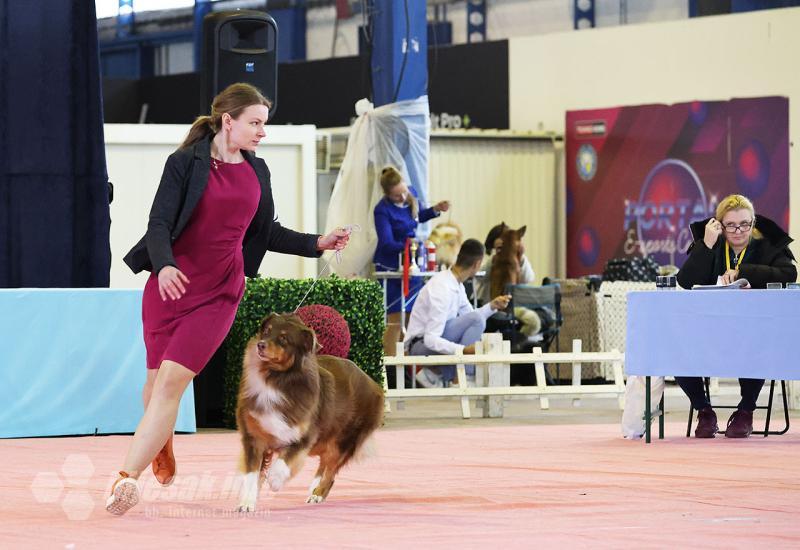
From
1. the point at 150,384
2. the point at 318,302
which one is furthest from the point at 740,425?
the point at 150,384

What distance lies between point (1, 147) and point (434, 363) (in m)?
3.09

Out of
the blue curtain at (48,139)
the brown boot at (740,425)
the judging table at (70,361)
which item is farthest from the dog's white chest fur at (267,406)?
the blue curtain at (48,139)

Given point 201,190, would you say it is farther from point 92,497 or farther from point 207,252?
point 92,497

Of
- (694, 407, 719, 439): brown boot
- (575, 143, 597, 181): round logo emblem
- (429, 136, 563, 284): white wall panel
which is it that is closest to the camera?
(694, 407, 719, 439): brown boot

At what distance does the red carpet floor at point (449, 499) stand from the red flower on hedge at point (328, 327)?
26.3 inches

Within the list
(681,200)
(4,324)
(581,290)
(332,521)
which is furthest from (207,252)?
(681,200)

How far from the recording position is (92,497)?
5.88 meters

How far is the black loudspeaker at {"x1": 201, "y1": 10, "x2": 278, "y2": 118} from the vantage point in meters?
11.5

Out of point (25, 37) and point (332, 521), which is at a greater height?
point (25, 37)

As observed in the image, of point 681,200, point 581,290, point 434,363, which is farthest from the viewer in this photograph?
point 681,200

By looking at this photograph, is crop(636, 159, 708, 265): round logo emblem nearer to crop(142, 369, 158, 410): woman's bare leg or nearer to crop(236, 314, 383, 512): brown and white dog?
crop(236, 314, 383, 512): brown and white dog

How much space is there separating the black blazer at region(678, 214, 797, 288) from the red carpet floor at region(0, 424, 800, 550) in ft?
2.88

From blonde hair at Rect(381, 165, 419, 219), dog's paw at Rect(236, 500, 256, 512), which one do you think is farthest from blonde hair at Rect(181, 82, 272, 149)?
blonde hair at Rect(381, 165, 419, 219)

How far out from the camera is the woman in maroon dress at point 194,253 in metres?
5.15
